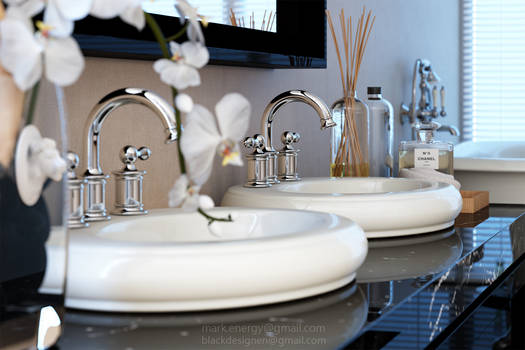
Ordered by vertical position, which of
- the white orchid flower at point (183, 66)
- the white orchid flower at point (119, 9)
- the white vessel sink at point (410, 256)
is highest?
the white orchid flower at point (119, 9)

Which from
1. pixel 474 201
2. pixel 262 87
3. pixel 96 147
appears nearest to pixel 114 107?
pixel 96 147

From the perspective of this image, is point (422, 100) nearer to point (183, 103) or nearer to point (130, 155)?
point (130, 155)

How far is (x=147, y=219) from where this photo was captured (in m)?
0.78

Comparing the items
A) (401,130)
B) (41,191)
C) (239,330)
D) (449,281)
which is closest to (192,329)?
(239,330)

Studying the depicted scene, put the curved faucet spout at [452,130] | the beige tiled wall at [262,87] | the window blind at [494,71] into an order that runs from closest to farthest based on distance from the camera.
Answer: the beige tiled wall at [262,87] < the curved faucet spout at [452,130] < the window blind at [494,71]

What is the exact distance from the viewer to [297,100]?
1.15m

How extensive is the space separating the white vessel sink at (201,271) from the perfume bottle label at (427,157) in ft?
2.64

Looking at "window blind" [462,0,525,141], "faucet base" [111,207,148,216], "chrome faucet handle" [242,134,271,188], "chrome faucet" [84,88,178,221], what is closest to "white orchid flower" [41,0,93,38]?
"chrome faucet" [84,88,178,221]

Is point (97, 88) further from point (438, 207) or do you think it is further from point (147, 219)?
point (438, 207)

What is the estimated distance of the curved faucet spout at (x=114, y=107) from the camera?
0.71 meters

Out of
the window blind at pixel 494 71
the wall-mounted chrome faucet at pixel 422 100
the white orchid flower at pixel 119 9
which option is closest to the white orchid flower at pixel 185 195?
the white orchid flower at pixel 119 9

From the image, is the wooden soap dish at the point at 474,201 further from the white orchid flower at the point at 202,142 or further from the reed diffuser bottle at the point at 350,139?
the white orchid flower at the point at 202,142

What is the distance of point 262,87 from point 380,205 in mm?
496

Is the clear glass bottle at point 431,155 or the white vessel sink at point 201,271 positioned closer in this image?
the white vessel sink at point 201,271
